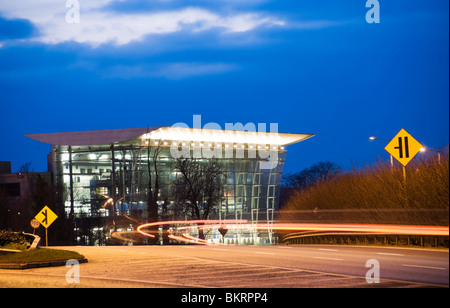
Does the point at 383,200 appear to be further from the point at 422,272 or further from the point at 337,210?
the point at 422,272

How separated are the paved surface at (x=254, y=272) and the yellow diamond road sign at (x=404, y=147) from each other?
18.0ft

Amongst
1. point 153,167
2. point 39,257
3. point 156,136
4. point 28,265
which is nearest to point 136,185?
point 153,167

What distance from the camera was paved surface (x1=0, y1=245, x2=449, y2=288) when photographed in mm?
13367

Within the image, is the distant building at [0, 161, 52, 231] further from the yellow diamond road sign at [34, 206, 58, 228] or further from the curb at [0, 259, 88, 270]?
the curb at [0, 259, 88, 270]

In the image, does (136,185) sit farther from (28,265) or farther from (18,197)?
(28,265)

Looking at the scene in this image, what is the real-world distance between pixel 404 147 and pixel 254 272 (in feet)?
36.1

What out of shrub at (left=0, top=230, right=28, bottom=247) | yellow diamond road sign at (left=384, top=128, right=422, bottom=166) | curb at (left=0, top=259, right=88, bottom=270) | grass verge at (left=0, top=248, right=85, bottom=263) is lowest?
curb at (left=0, top=259, right=88, bottom=270)

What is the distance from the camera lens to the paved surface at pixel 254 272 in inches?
526

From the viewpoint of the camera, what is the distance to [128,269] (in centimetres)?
1853

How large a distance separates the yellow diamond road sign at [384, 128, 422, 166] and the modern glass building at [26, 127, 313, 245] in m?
46.8

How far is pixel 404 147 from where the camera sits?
958 inches

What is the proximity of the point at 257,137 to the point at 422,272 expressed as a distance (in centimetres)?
6695

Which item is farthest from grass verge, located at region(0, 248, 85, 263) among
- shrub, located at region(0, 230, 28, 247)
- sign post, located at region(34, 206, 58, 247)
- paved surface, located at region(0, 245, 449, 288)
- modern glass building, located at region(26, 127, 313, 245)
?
modern glass building, located at region(26, 127, 313, 245)
